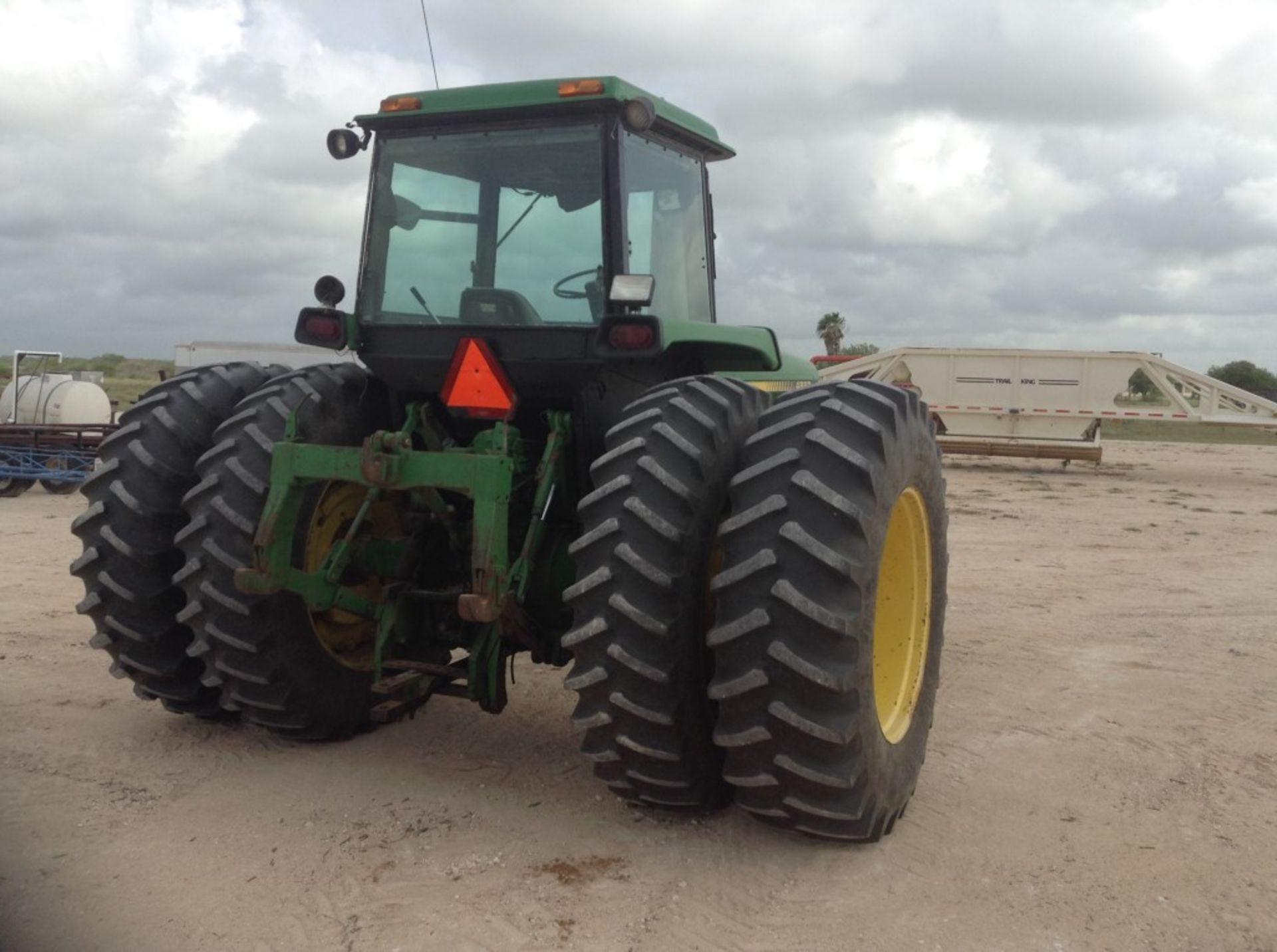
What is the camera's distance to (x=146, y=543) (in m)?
4.56

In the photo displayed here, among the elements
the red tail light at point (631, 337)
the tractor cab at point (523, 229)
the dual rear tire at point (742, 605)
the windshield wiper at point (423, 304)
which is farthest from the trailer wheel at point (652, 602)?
the windshield wiper at point (423, 304)

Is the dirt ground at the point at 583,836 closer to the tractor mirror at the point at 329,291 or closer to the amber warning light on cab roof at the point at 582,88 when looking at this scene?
the tractor mirror at the point at 329,291

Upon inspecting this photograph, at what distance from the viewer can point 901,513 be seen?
426 centimetres

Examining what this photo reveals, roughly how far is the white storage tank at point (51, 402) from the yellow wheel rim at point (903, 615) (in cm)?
1509

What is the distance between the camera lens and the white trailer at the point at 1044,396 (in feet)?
64.2

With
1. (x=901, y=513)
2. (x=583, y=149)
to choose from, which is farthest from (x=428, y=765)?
(x=583, y=149)

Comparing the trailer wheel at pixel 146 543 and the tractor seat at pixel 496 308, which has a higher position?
the tractor seat at pixel 496 308

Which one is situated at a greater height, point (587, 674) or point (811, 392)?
point (811, 392)

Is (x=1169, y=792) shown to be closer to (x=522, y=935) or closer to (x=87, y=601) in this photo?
(x=522, y=935)

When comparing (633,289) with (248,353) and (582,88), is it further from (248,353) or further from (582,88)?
(248,353)

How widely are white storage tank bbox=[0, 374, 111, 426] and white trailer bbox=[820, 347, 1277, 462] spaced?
1241 centimetres

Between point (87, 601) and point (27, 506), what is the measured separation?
11.3 meters

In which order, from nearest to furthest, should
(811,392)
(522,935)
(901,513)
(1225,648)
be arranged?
(522,935) → (811,392) → (901,513) → (1225,648)

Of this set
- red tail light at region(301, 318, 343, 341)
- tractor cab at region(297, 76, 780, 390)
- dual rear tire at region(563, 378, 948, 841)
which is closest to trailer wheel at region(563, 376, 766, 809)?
dual rear tire at region(563, 378, 948, 841)
